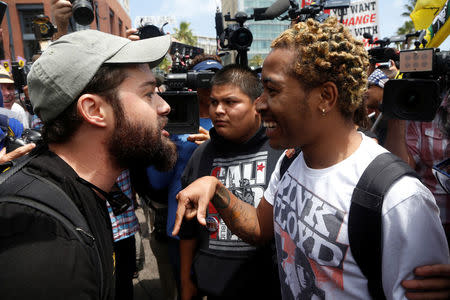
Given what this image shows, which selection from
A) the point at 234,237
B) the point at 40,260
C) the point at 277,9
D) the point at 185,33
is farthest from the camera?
the point at 185,33

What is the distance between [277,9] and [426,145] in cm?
176

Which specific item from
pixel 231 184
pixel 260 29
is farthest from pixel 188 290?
pixel 260 29

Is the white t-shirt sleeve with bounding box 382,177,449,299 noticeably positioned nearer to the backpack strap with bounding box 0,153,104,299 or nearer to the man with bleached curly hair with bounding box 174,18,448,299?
the man with bleached curly hair with bounding box 174,18,448,299

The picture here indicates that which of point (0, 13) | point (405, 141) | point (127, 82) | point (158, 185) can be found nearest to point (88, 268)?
point (127, 82)

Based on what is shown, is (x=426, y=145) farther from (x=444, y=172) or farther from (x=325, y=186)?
(x=325, y=186)

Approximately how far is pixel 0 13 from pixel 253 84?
163cm

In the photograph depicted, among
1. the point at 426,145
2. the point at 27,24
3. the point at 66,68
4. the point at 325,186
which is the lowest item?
the point at 426,145

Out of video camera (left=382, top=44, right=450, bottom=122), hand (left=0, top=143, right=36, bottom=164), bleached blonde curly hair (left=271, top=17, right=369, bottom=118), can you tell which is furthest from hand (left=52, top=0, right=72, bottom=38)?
video camera (left=382, top=44, right=450, bottom=122)

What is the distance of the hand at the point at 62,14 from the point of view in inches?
102

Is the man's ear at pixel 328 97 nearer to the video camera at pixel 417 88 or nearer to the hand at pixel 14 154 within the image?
the video camera at pixel 417 88

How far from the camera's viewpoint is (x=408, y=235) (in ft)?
3.31

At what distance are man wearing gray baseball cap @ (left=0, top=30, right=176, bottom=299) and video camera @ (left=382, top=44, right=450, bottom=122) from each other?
1.24 m

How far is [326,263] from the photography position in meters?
1.16

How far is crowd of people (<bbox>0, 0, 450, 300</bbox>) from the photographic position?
100 centimetres
